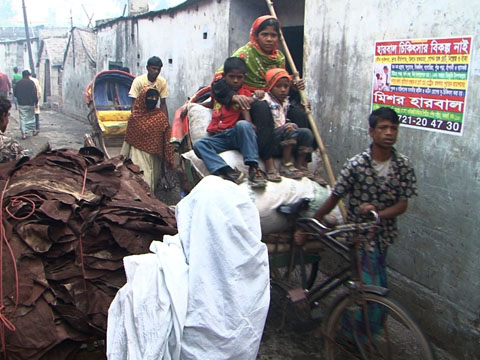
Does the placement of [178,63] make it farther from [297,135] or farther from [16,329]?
[16,329]

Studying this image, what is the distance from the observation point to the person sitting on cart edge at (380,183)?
3.18 m

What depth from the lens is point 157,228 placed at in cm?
303

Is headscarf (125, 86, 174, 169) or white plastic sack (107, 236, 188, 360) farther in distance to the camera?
headscarf (125, 86, 174, 169)

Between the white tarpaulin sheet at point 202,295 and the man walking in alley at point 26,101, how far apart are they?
1284cm

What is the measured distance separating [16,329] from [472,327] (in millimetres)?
3027

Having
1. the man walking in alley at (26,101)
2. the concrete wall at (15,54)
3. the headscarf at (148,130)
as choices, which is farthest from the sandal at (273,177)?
the concrete wall at (15,54)

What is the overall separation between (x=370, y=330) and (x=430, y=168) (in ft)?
5.13

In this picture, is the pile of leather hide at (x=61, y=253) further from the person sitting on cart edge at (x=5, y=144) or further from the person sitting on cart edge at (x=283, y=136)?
the person sitting on cart edge at (x=283, y=136)

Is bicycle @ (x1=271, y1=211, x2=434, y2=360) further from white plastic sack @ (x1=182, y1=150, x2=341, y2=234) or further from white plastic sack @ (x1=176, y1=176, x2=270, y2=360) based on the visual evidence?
white plastic sack @ (x1=176, y1=176, x2=270, y2=360)

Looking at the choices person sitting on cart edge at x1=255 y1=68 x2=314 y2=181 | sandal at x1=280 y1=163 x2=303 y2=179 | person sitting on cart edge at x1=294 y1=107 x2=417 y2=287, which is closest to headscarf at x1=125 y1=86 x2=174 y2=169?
person sitting on cart edge at x1=255 y1=68 x2=314 y2=181

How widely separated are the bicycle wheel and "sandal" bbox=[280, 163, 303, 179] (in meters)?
1.10

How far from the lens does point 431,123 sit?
12.7ft

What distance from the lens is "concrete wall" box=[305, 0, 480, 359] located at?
354cm

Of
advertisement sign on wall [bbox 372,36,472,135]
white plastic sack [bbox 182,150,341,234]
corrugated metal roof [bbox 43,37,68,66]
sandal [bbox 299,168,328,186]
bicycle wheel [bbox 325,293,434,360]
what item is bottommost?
bicycle wheel [bbox 325,293,434,360]
